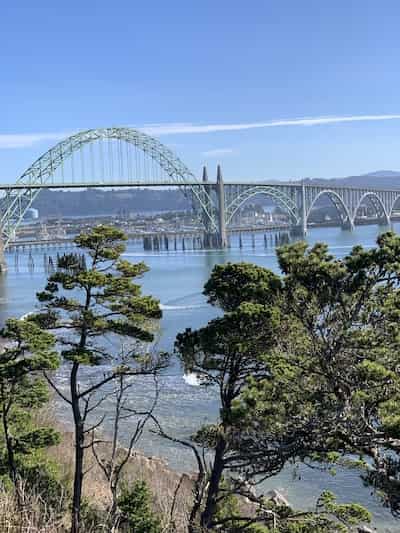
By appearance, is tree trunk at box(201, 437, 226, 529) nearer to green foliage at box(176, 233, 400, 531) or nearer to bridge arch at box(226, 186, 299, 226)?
green foliage at box(176, 233, 400, 531)

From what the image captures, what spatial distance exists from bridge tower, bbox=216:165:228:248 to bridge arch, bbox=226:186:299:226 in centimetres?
119

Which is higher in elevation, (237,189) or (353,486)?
(237,189)

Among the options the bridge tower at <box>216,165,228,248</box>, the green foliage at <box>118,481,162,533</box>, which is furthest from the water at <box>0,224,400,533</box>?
the bridge tower at <box>216,165,228,248</box>

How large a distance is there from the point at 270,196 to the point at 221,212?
1257cm

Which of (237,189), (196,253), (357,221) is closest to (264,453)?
(196,253)

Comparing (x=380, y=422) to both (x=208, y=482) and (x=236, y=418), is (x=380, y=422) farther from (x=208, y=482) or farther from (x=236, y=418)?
(x=208, y=482)

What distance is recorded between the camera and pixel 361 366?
6.63 m

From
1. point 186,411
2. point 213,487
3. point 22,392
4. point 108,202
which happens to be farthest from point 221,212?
point 108,202

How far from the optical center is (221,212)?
252 ft

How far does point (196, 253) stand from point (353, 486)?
60.4m

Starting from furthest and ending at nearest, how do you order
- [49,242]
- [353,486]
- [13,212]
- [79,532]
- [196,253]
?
[49,242] → [196,253] → [13,212] → [353,486] → [79,532]

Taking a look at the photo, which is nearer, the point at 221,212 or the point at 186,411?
the point at 186,411

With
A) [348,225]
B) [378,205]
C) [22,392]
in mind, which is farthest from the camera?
[378,205]

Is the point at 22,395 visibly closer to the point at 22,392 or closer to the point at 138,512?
the point at 22,392
